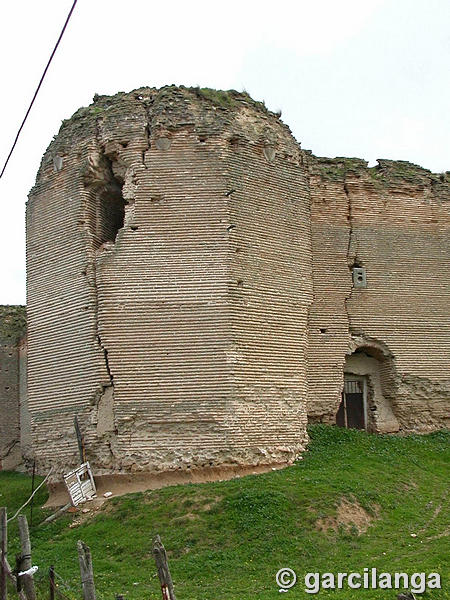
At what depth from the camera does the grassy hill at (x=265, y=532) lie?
9797 millimetres

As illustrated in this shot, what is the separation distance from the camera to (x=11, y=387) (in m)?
21.3

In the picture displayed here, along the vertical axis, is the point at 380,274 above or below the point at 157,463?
above

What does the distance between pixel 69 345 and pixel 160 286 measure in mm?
2107

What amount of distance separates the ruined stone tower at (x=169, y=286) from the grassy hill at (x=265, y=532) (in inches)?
45.8

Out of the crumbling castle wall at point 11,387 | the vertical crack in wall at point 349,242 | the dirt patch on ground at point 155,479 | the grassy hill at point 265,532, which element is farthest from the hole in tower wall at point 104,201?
the crumbling castle wall at point 11,387

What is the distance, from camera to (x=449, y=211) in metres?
19.1

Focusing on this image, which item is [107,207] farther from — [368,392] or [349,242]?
[368,392]

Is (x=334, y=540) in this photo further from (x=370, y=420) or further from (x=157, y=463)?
(x=370, y=420)

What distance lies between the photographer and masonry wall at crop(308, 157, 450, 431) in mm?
17625

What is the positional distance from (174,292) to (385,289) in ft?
19.9

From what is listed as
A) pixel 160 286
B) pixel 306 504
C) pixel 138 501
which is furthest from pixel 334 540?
pixel 160 286

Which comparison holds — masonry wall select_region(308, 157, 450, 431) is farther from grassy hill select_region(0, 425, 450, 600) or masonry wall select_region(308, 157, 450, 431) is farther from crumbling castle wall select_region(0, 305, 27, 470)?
crumbling castle wall select_region(0, 305, 27, 470)

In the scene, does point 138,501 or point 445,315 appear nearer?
point 138,501

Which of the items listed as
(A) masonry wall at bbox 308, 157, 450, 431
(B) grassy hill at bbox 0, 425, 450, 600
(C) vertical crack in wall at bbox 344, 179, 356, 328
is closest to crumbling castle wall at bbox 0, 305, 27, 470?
Result: (B) grassy hill at bbox 0, 425, 450, 600
